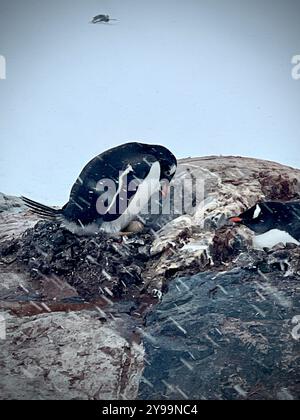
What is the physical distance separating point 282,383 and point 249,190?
3008 mm

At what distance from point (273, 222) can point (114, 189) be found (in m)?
1.80

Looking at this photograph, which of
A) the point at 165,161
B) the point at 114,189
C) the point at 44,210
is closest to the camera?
the point at 114,189

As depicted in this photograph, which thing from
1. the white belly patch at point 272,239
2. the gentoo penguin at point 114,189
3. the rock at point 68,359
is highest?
the gentoo penguin at point 114,189

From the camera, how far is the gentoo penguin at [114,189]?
4812mm

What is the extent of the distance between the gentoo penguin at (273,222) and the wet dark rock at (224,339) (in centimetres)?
68

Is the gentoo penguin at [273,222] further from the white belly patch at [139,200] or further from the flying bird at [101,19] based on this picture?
the flying bird at [101,19]

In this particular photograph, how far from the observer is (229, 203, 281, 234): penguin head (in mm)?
4234

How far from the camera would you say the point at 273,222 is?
4.23m

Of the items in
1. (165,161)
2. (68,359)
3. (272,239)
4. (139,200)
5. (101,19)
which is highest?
(101,19)

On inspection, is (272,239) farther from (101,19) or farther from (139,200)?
(101,19)

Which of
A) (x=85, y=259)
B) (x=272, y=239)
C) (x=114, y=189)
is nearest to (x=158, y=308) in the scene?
(x=85, y=259)

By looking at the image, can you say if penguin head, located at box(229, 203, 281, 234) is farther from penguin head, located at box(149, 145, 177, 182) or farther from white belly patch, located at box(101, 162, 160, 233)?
penguin head, located at box(149, 145, 177, 182)

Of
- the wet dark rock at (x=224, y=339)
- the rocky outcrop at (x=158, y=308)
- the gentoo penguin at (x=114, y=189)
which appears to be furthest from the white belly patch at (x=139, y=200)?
the wet dark rock at (x=224, y=339)

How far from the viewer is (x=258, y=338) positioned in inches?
112
